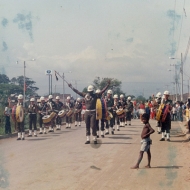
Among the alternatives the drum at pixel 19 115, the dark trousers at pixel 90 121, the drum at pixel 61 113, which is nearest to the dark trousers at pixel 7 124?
the drum at pixel 19 115

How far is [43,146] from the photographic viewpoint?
618 inches

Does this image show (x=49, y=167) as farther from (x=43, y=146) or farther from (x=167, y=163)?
(x=43, y=146)

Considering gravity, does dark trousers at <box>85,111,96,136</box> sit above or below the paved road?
above

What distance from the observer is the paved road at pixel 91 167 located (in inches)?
357

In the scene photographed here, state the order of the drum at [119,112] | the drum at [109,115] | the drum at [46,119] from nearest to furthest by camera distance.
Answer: the drum at [109,115], the drum at [46,119], the drum at [119,112]

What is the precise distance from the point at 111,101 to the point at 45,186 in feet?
37.4

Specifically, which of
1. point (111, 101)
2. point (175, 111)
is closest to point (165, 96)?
point (111, 101)

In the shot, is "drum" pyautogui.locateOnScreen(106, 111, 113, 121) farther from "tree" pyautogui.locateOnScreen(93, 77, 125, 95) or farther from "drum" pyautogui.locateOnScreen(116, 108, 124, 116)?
"tree" pyautogui.locateOnScreen(93, 77, 125, 95)

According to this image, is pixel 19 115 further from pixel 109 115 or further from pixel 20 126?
pixel 109 115

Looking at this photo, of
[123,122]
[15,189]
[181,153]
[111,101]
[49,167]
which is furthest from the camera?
[123,122]

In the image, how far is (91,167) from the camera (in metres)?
11.0

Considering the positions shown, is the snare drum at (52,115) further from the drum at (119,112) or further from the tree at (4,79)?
the tree at (4,79)

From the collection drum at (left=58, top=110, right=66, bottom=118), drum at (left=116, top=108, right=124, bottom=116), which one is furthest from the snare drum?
drum at (left=116, top=108, right=124, bottom=116)

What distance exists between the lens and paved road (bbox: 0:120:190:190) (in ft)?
29.7
